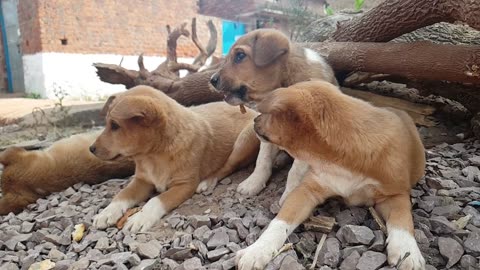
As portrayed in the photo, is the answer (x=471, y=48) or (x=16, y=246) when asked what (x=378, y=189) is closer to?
(x=471, y=48)

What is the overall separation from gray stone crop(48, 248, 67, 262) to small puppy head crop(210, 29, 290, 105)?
1.90 meters

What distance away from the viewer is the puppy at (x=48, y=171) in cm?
396

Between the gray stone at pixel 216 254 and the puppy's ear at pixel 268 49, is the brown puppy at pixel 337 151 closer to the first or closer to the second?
the gray stone at pixel 216 254

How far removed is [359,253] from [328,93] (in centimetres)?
101

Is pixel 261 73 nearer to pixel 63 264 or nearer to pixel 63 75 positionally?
pixel 63 264

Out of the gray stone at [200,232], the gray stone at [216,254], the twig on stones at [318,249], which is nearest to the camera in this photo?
the twig on stones at [318,249]

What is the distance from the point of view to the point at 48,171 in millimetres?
4129

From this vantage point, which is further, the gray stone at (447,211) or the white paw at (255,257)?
the gray stone at (447,211)

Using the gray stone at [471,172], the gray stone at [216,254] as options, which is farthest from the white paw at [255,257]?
the gray stone at [471,172]

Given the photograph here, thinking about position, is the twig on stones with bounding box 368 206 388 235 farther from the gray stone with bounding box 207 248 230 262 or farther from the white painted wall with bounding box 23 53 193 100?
the white painted wall with bounding box 23 53 193 100

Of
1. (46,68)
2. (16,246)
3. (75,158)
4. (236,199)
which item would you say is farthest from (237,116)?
(46,68)

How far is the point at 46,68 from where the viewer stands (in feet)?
46.0

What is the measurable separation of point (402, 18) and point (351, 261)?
275cm

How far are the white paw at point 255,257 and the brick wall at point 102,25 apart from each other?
14.0 m
